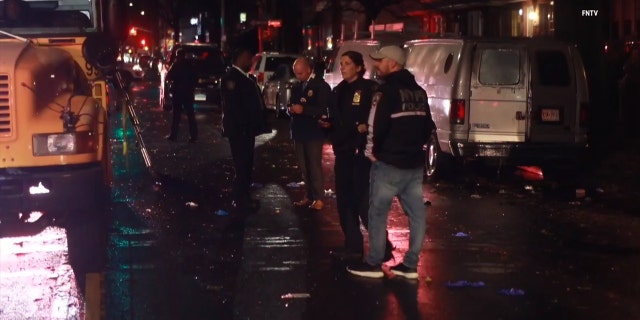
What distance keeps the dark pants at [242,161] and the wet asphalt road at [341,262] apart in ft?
0.98

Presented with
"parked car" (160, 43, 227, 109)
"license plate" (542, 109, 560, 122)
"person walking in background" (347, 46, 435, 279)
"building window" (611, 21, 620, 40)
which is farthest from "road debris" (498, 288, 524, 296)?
"parked car" (160, 43, 227, 109)

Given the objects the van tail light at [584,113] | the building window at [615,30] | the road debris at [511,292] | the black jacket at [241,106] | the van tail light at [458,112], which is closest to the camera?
the road debris at [511,292]

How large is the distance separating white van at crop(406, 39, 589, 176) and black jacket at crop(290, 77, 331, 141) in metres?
2.97

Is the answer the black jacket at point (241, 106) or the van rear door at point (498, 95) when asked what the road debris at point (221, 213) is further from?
the van rear door at point (498, 95)

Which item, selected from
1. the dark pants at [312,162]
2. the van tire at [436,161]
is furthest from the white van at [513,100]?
the dark pants at [312,162]

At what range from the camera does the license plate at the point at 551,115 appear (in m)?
14.5

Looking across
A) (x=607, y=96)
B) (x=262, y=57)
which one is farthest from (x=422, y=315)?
(x=262, y=57)

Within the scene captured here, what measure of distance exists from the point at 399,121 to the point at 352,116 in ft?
3.27

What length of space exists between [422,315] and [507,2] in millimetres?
25121

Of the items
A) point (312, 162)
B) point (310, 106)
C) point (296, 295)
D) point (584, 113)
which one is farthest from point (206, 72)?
point (296, 295)

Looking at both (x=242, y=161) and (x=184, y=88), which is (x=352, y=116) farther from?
(x=184, y=88)

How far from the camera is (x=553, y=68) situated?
1459cm

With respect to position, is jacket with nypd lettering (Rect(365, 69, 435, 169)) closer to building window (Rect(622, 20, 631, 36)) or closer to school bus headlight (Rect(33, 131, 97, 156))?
school bus headlight (Rect(33, 131, 97, 156))

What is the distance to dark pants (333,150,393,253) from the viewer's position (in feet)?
30.5
